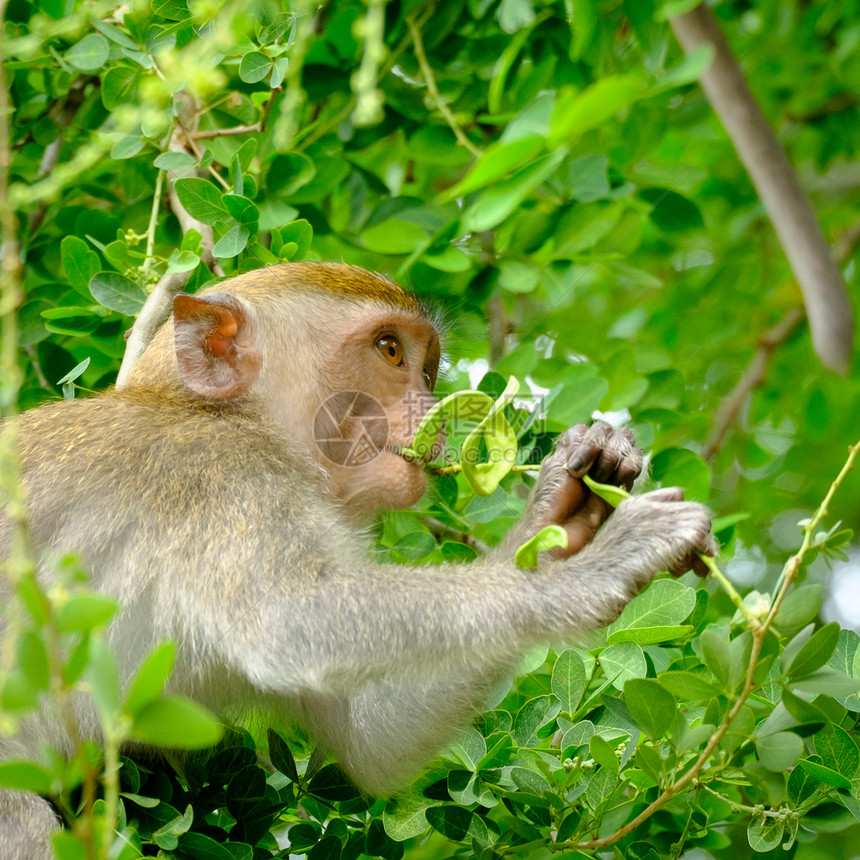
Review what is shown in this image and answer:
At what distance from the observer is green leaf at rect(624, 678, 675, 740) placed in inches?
89.9

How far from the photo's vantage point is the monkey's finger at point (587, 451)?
9.68 ft

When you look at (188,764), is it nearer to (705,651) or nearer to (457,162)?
(705,651)

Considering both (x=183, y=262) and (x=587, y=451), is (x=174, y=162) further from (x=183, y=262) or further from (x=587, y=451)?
(x=587, y=451)

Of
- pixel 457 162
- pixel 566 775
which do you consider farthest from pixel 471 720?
pixel 457 162

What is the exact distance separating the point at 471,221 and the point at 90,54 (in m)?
2.11

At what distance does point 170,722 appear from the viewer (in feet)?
4.72

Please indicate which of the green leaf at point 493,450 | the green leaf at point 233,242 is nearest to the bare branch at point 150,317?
the green leaf at point 233,242

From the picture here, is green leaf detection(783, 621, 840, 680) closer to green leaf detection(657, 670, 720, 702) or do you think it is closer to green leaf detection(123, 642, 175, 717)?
green leaf detection(657, 670, 720, 702)

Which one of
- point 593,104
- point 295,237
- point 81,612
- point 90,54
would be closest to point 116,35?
point 90,54

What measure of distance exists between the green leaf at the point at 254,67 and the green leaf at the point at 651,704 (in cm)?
220

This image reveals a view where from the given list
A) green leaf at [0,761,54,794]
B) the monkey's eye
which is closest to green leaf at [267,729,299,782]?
the monkey's eye

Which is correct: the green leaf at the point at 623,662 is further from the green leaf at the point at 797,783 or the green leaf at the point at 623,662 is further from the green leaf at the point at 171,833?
the green leaf at the point at 171,833

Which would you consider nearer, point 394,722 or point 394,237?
point 394,722

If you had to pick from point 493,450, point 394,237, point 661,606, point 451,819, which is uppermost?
point 394,237
